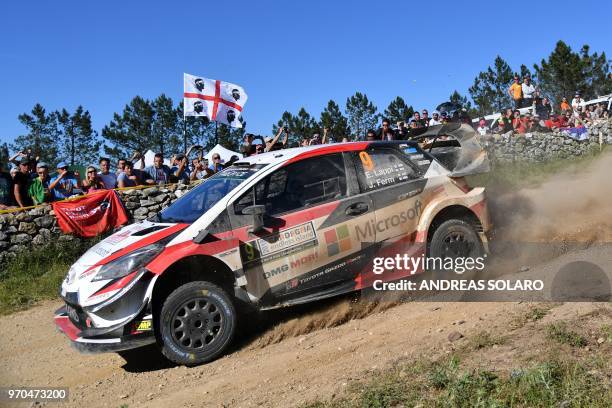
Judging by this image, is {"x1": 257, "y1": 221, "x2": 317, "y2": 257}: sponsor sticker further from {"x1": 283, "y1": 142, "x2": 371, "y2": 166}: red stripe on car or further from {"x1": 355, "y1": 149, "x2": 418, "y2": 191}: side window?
{"x1": 355, "y1": 149, "x2": 418, "y2": 191}: side window

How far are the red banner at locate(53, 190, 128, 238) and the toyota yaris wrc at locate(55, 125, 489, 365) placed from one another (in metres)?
4.18

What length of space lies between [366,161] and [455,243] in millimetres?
1442

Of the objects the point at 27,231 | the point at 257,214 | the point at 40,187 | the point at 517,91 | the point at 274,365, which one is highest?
the point at 517,91

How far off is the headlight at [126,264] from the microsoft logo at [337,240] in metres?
1.72

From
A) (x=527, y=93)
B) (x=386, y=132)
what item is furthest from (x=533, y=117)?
(x=386, y=132)

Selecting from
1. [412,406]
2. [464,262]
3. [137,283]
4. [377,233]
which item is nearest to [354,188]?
[377,233]

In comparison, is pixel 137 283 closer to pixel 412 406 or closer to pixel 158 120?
pixel 412 406

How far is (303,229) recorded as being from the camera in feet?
18.4

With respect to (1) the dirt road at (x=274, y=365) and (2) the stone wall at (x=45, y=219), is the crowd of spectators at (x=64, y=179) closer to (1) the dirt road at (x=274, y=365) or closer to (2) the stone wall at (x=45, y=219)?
(2) the stone wall at (x=45, y=219)

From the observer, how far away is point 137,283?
16.3ft

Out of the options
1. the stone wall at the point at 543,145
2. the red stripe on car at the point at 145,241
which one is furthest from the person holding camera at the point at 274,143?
the stone wall at the point at 543,145

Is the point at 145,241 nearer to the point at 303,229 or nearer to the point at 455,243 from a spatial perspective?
the point at 303,229

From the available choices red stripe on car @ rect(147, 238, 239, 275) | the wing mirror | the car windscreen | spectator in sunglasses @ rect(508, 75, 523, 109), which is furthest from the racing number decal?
spectator in sunglasses @ rect(508, 75, 523, 109)

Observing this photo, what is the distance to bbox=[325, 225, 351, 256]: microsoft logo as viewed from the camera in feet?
18.8
